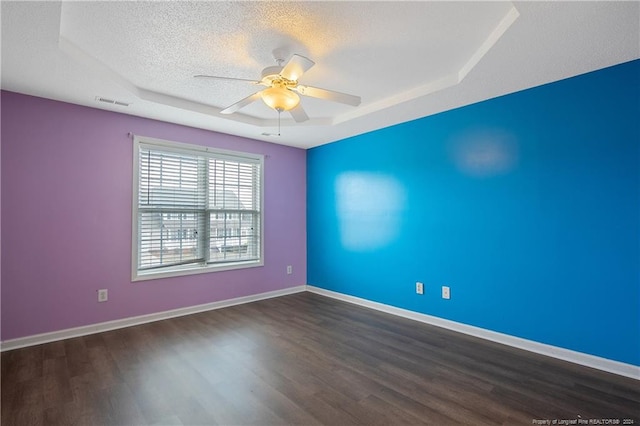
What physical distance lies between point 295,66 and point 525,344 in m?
3.09

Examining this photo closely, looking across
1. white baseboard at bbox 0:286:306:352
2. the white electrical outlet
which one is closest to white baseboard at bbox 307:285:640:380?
the white electrical outlet

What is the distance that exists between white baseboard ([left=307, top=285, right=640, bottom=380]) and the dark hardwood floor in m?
0.08

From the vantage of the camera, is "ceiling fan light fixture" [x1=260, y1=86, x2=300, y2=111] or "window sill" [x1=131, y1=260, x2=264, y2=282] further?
"window sill" [x1=131, y1=260, x2=264, y2=282]

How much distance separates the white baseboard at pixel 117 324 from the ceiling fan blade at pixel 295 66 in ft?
10.4

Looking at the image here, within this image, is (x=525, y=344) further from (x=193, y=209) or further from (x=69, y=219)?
(x=69, y=219)

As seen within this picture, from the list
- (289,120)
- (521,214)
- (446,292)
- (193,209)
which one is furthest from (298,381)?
(289,120)

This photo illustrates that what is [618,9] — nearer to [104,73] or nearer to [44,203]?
[104,73]

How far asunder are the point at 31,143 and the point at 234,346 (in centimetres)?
276

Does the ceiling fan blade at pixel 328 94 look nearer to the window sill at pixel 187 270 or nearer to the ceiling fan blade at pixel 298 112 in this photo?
A: the ceiling fan blade at pixel 298 112

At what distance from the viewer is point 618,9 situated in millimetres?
1735

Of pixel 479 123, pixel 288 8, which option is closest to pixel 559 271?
pixel 479 123

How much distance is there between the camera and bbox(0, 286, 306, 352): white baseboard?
2885 mm

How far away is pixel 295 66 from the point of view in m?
2.01

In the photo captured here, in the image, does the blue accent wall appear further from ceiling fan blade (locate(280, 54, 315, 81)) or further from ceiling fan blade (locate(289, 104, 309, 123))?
ceiling fan blade (locate(280, 54, 315, 81))
